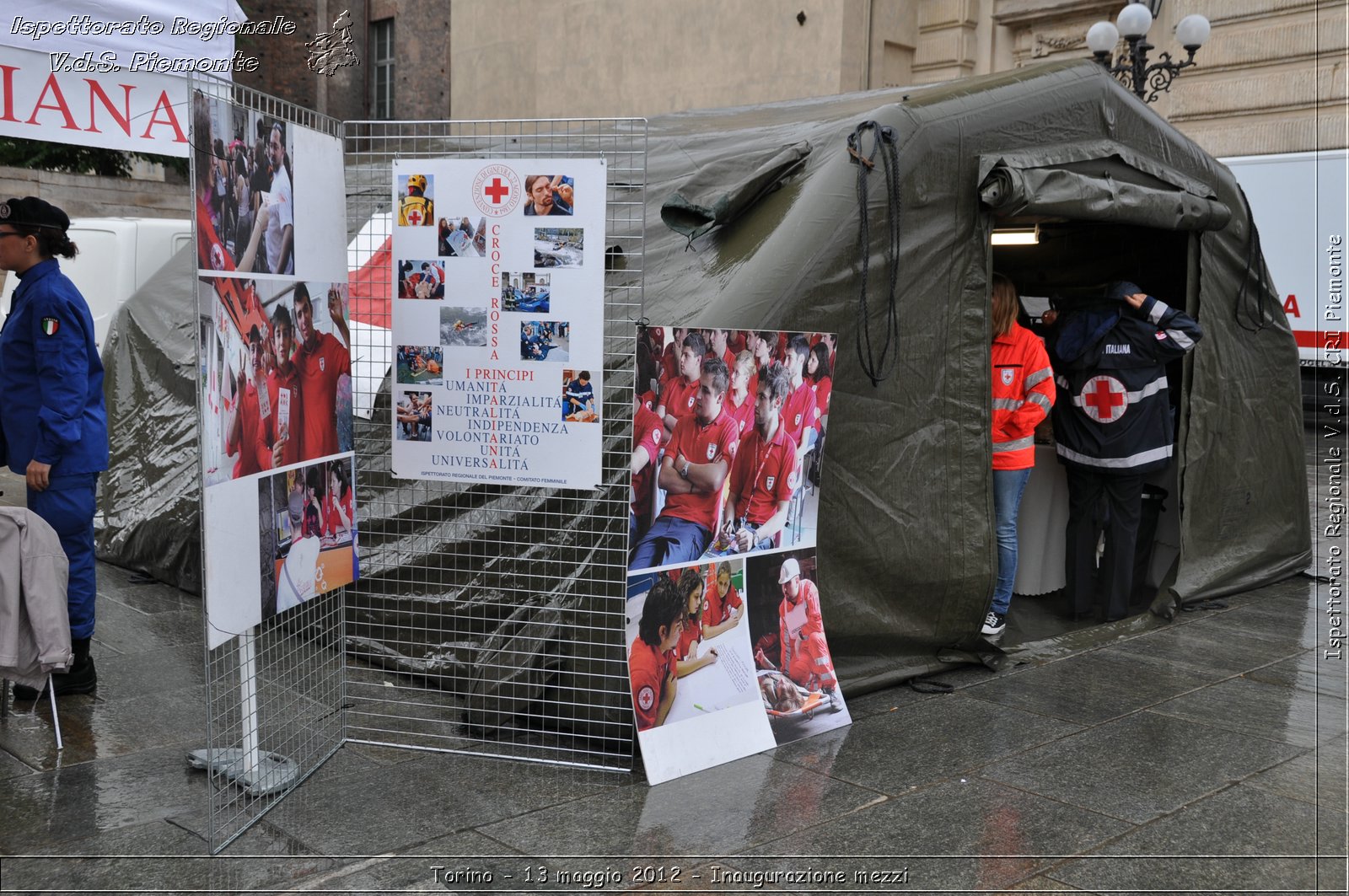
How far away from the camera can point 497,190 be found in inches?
164

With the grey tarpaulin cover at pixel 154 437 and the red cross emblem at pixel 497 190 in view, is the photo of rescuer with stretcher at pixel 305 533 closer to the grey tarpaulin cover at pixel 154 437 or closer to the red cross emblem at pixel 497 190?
the red cross emblem at pixel 497 190

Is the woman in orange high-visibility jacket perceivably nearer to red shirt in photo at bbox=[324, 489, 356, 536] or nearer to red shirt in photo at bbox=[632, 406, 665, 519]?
red shirt in photo at bbox=[632, 406, 665, 519]

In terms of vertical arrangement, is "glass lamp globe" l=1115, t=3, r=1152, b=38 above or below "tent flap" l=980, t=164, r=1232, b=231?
above

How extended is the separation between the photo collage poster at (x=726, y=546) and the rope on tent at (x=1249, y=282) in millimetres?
3635

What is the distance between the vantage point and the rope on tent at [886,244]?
5.14 meters

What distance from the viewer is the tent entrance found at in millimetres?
6836

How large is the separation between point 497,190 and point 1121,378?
393 centimetres

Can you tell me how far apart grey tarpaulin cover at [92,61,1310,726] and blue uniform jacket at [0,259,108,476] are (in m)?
1.21

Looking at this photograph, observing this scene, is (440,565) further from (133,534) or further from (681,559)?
(133,534)

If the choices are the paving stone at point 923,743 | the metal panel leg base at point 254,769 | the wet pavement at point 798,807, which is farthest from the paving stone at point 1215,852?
the metal panel leg base at point 254,769

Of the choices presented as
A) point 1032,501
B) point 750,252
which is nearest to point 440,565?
point 750,252

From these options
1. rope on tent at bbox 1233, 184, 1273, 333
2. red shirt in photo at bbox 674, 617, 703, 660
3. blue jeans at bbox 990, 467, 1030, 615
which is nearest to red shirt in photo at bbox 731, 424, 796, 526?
red shirt in photo at bbox 674, 617, 703, 660

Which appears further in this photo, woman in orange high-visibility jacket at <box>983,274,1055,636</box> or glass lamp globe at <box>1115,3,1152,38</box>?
glass lamp globe at <box>1115,3,1152,38</box>

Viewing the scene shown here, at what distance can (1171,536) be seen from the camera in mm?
7262
